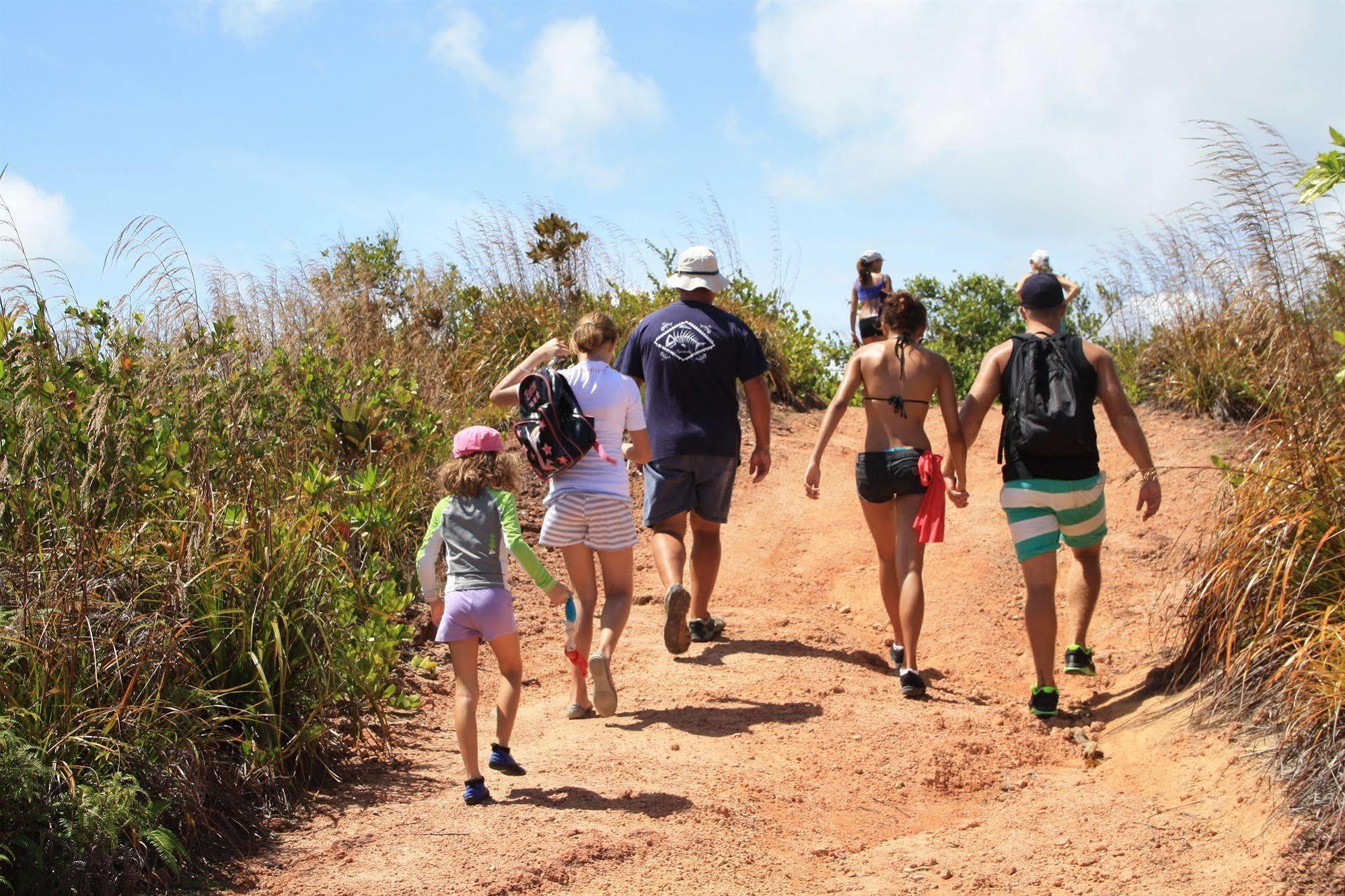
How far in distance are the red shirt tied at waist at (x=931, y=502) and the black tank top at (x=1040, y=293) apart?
93 cm

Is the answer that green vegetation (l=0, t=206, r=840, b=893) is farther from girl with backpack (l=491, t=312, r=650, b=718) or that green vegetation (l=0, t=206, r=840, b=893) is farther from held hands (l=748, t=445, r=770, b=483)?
held hands (l=748, t=445, r=770, b=483)

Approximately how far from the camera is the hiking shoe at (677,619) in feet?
19.6

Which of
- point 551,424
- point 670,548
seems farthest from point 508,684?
point 670,548

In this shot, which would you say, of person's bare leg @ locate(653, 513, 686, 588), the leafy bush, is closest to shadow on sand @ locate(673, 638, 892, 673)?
person's bare leg @ locate(653, 513, 686, 588)

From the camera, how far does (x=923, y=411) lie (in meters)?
6.23

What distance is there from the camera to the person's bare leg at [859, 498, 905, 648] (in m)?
6.27

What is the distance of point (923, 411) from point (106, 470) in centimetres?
398

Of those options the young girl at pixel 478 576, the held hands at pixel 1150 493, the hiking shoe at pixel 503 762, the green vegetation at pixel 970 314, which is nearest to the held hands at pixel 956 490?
the held hands at pixel 1150 493

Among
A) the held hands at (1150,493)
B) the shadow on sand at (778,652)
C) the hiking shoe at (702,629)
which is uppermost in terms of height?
the held hands at (1150,493)

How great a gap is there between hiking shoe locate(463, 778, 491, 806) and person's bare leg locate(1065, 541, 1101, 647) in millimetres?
3167

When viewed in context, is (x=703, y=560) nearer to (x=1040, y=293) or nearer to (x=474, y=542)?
(x=474, y=542)

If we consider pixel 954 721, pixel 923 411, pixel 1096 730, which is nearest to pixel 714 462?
pixel 923 411

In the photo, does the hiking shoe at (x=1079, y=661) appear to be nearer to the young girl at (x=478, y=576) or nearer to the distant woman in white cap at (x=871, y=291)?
the young girl at (x=478, y=576)

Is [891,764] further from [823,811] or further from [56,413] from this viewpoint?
[56,413]
